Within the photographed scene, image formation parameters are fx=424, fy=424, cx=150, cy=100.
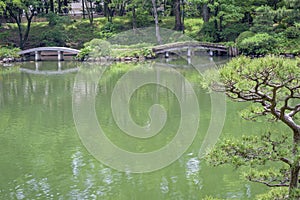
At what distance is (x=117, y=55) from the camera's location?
22031 mm

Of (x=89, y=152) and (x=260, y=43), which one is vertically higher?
(x=260, y=43)

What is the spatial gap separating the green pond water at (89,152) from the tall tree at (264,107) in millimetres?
757

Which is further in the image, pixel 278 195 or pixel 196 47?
pixel 196 47

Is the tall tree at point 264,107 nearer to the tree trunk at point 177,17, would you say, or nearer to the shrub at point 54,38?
the tree trunk at point 177,17

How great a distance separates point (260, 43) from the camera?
65.8 feet

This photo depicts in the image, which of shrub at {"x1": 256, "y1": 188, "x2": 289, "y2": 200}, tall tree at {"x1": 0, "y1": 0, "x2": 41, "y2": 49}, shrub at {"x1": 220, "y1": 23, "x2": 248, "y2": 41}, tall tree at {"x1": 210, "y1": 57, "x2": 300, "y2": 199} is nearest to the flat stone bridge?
shrub at {"x1": 220, "y1": 23, "x2": 248, "y2": 41}

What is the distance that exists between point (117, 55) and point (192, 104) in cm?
1193

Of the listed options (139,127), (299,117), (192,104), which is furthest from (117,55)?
(299,117)

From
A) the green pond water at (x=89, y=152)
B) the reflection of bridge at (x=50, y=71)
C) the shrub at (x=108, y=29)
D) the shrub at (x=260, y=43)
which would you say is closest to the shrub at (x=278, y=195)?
the green pond water at (x=89, y=152)

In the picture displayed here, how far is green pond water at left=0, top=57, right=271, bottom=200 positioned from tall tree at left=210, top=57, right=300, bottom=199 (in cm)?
76

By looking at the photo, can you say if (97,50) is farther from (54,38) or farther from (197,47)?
(54,38)

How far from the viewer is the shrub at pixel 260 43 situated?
20.0 meters

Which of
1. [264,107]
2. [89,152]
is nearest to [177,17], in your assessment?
[89,152]

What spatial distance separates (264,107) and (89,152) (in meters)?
4.29
